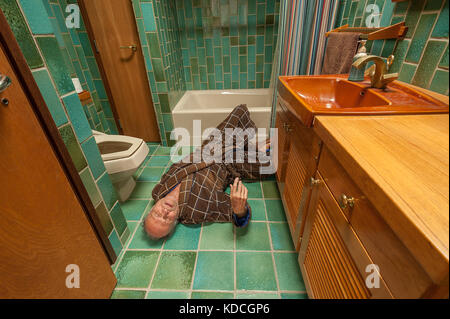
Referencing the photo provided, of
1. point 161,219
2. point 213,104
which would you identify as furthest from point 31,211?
point 213,104

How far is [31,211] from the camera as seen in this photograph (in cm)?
59

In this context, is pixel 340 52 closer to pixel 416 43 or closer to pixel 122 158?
pixel 416 43

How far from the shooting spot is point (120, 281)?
105 cm

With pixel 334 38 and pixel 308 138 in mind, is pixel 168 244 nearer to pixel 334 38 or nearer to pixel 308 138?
pixel 308 138

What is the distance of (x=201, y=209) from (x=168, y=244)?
0.91ft

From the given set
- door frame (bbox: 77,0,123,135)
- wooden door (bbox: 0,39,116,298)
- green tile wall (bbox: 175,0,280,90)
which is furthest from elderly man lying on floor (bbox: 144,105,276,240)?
door frame (bbox: 77,0,123,135)

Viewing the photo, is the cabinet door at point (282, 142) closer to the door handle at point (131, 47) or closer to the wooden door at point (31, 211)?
the wooden door at point (31, 211)

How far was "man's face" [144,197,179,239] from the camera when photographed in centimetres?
116

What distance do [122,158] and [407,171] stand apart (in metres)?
1.33

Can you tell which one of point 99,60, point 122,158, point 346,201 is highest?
point 99,60

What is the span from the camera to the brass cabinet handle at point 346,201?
19.5 inches

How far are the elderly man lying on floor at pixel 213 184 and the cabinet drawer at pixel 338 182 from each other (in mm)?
543

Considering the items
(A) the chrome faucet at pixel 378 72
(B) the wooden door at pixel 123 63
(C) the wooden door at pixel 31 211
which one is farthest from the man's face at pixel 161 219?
(B) the wooden door at pixel 123 63

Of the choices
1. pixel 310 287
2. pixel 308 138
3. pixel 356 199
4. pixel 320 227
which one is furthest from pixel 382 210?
pixel 310 287
